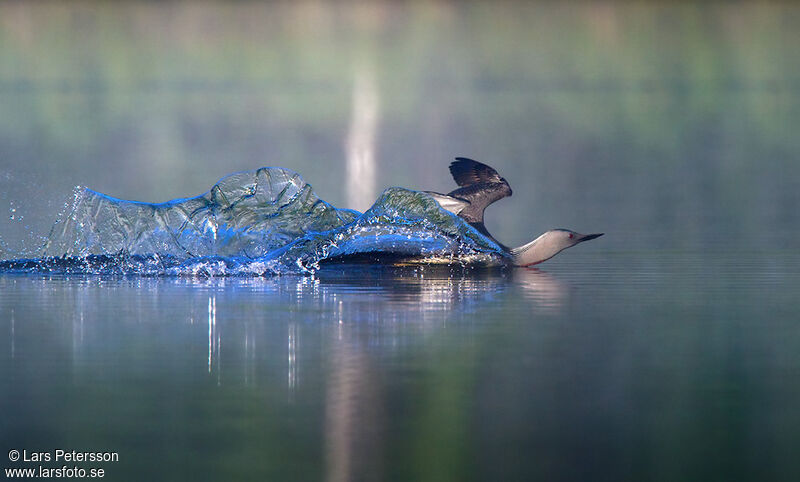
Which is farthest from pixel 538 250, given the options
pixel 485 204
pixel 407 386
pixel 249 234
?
pixel 407 386

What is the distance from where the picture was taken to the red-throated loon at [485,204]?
8.93 m

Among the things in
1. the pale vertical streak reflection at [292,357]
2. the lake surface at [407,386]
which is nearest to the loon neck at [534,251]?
the lake surface at [407,386]

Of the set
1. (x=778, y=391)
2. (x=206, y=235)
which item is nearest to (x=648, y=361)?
(x=778, y=391)

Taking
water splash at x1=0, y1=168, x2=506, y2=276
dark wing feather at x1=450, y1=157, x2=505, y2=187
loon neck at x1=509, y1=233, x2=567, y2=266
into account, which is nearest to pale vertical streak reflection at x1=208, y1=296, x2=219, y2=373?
water splash at x1=0, y1=168, x2=506, y2=276

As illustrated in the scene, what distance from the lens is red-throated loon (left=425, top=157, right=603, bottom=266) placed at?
8.93 m

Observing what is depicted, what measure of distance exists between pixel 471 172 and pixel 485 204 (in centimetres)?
34

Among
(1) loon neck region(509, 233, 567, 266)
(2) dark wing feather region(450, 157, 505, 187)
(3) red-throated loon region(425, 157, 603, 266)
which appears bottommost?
(1) loon neck region(509, 233, 567, 266)

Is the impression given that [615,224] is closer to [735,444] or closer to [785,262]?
[785,262]

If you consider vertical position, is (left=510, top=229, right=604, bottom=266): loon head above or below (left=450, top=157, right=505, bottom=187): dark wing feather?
below

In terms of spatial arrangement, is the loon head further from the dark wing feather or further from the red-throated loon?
the dark wing feather

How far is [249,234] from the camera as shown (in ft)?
27.3

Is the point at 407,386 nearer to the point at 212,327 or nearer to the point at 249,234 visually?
the point at 212,327

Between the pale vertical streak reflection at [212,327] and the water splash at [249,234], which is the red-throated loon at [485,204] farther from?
the pale vertical streak reflection at [212,327]

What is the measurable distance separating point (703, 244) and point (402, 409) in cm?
982
